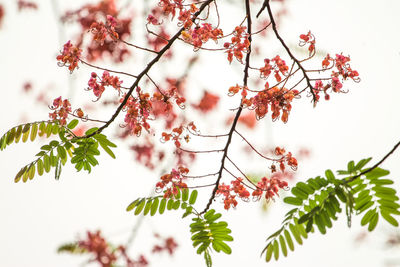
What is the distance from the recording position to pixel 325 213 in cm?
112

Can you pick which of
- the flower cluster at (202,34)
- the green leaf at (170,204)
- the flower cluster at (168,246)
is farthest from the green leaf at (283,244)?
the flower cluster at (168,246)

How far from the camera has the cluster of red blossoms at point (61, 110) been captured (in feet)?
4.47

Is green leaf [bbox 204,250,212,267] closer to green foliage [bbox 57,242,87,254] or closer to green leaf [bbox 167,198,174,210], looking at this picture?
green leaf [bbox 167,198,174,210]

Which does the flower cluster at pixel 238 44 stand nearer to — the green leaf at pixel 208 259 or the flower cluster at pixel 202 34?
the flower cluster at pixel 202 34

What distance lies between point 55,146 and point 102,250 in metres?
1.55

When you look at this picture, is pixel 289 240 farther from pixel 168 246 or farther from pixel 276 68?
pixel 168 246

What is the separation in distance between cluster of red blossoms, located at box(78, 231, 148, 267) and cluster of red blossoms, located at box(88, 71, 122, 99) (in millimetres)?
1642

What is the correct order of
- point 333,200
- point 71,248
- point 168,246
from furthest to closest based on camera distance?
point 168,246, point 71,248, point 333,200

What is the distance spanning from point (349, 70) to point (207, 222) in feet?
2.14

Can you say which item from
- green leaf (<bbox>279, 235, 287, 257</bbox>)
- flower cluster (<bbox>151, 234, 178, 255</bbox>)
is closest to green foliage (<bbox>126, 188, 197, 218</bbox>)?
green leaf (<bbox>279, 235, 287, 257</bbox>)

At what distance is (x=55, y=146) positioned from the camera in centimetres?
143

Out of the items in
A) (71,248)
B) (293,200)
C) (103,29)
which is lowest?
(293,200)

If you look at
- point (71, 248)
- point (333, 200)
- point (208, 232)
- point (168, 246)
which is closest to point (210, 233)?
point (208, 232)

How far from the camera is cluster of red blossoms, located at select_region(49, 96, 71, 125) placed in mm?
1362
